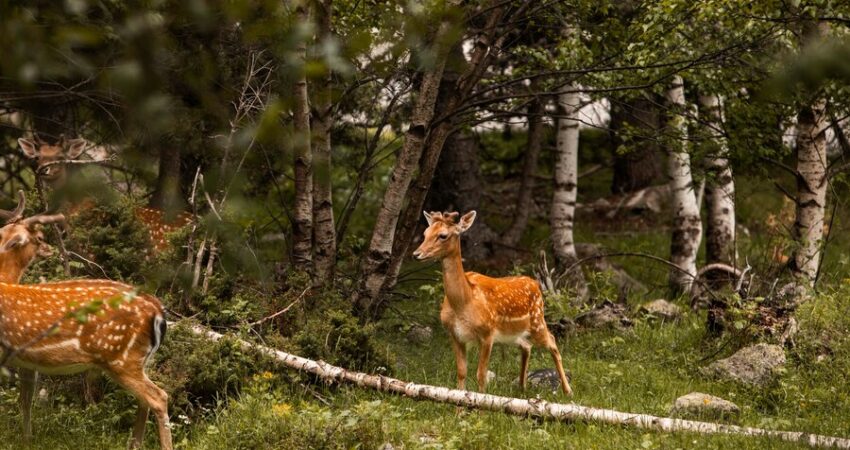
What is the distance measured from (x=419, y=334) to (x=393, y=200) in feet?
5.74

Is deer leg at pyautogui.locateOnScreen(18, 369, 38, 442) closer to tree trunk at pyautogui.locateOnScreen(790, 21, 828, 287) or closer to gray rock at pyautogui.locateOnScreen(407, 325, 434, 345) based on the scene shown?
gray rock at pyautogui.locateOnScreen(407, 325, 434, 345)

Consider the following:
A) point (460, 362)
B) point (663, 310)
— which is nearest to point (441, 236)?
point (460, 362)

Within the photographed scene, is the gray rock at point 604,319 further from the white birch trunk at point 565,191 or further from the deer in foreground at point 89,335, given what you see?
the deer in foreground at point 89,335

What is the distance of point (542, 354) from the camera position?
11.3m

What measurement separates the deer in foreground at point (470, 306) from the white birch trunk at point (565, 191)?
4.95m

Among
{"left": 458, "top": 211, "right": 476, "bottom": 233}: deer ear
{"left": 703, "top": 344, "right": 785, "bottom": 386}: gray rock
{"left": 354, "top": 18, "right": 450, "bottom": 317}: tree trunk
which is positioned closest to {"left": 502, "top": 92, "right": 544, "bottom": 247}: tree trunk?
{"left": 354, "top": 18, "right": 450, "bottom": 317}: tree trunk

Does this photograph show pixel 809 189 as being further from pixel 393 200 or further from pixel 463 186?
pixel 463 186

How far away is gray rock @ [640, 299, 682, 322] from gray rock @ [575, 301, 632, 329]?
543mm

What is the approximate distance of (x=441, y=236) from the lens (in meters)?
9.24

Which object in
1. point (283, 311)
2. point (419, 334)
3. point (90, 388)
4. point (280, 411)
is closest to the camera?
point (280, 411)

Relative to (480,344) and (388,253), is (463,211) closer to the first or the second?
(388,253)

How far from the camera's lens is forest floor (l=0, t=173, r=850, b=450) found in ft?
23.5

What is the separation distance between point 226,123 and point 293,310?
23.8ft

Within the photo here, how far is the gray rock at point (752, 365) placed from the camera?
9.48 m
